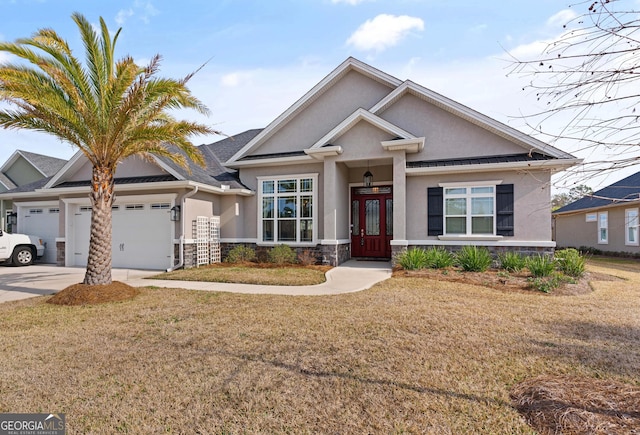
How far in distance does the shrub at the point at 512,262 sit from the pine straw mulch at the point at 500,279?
241 mm

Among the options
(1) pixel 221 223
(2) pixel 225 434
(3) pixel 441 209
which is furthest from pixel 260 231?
(2) pixel 225 434

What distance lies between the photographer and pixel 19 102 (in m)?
7.02

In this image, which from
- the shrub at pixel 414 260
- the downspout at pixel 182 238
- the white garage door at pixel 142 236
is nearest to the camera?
the shrub at pixel 414 260

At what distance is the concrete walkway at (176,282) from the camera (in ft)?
26.7

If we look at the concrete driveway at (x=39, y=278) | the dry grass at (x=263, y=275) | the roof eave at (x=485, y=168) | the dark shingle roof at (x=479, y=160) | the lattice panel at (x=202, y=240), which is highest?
the dark shingle roof at (x=479, y=160)

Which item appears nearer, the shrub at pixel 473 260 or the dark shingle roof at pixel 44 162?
the shrub at pixel 473 260

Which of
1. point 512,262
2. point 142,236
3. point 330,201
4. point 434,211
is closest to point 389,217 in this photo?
point 434,211

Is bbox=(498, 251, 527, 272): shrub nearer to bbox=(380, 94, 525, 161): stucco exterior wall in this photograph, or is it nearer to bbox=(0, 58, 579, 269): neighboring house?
bbox=(0, 58, 579, 269): neighboring house

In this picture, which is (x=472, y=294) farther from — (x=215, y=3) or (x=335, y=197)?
(x=215, y=3)

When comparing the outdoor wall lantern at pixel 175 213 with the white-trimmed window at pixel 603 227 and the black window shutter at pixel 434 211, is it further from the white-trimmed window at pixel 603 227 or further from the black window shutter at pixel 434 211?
the white-trimmed window at pixel 603 227

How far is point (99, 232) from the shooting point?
773 cm

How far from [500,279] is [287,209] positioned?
7.63 meters

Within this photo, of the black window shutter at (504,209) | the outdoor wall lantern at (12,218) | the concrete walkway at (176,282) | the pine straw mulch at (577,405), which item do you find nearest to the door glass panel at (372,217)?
the concrete walkway at (176,282)

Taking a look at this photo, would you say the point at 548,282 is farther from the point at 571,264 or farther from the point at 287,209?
the point at 287,209
